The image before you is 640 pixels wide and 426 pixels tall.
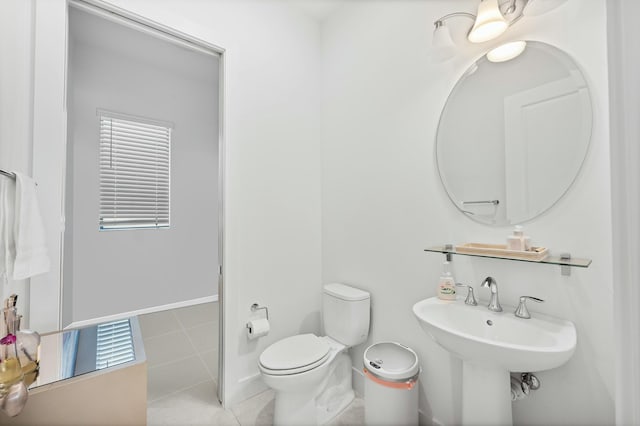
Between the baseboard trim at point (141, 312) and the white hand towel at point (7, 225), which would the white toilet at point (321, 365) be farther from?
the baseboard trim at point (141, 312)

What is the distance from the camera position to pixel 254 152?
178 cm

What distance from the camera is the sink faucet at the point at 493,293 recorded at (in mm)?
1130

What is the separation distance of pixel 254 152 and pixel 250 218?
431 millimetres

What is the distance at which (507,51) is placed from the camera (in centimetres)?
116

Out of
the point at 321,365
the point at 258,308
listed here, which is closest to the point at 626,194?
the point at 321,365

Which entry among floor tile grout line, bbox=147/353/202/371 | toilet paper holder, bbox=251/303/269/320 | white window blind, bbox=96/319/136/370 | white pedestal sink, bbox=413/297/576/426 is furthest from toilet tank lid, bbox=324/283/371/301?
floor tile grout line, bbox=147/353/202/371

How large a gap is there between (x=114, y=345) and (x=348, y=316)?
114 cm

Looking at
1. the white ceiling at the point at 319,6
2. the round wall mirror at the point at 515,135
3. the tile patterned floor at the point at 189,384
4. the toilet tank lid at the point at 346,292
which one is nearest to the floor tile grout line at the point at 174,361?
the tile patterned floor at the point at 189,384

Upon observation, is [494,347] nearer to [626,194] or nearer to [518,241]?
[518,241]

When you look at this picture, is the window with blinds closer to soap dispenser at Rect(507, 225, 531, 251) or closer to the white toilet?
the white toilet

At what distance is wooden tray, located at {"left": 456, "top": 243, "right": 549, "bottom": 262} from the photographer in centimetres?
100

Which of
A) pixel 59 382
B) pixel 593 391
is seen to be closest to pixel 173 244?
pixel 59 382

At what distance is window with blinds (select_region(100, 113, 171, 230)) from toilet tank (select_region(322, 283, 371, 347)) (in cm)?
223

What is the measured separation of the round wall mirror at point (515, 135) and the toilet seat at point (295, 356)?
107cm
